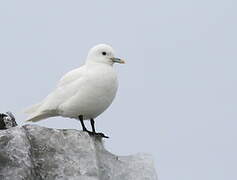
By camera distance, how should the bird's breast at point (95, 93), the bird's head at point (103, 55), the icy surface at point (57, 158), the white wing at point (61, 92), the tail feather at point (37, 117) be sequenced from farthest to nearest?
1. the tail feather at point (37, 117)
2. the bird's head at point (103, 55)
3. the white wing at point (61, 92)
4. the bird's breast at point (95, 93)
5. the icy surface at point (57, 158)

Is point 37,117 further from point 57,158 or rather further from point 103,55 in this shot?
point 57,158

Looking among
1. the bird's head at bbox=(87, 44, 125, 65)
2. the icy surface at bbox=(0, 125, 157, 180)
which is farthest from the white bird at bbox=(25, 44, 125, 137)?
the icy surface at bbox=(0, 125, 157, 180)

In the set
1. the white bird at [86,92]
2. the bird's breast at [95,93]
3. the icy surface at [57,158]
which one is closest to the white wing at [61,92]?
the white bird at [86,92]

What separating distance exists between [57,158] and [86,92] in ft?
11.4

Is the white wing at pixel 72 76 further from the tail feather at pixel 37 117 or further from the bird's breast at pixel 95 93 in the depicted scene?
the tail feather at pixel 37 117

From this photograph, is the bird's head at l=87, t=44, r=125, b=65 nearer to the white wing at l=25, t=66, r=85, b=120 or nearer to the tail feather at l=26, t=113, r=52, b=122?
the white wing at l=25, t=66, r=85, b=120

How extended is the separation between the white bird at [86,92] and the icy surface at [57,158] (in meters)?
2.01

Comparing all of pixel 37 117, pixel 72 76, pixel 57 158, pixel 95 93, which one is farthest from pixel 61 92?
pixel 57 158

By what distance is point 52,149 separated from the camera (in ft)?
29.5

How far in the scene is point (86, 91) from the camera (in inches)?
482

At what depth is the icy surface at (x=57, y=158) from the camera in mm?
8289

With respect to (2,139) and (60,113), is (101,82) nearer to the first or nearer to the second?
(60,113)

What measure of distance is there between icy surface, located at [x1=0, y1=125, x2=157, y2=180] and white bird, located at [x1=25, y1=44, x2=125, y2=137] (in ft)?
6.60

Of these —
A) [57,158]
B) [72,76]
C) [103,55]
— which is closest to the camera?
[57,158]
